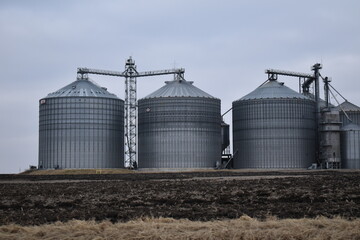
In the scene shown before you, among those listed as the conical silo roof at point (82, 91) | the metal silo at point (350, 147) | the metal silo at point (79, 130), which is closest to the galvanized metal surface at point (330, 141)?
the metal silo at point (350, 147)

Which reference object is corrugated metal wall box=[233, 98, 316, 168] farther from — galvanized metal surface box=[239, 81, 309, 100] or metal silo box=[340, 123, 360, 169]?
metal silo box=[340, 123, 360, 169]

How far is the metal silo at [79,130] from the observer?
13525 cm

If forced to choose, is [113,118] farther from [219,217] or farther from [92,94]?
[219,217]

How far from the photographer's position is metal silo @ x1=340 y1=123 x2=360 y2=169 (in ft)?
445

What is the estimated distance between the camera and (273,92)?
464 ft

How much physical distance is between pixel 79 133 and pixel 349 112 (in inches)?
2658

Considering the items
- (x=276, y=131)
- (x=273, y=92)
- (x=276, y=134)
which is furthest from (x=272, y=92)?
(x=276, y=134)

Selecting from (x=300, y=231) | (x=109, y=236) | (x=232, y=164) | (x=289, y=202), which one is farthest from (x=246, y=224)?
(x=232, y=164)

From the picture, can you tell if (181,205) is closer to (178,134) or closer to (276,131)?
(178,134)

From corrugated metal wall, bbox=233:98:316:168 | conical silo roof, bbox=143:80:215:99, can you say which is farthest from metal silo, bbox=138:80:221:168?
corrugated metal wall, bbox=233:98:316:168

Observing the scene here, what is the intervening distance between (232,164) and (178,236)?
124160 mm

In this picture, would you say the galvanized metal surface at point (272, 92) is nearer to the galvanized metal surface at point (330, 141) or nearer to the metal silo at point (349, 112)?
the galvanized metal surface at point (330, 141)

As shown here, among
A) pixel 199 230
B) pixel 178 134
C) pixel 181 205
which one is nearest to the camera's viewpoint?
pixel 199 230

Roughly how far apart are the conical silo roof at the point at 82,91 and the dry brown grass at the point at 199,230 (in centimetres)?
11575
